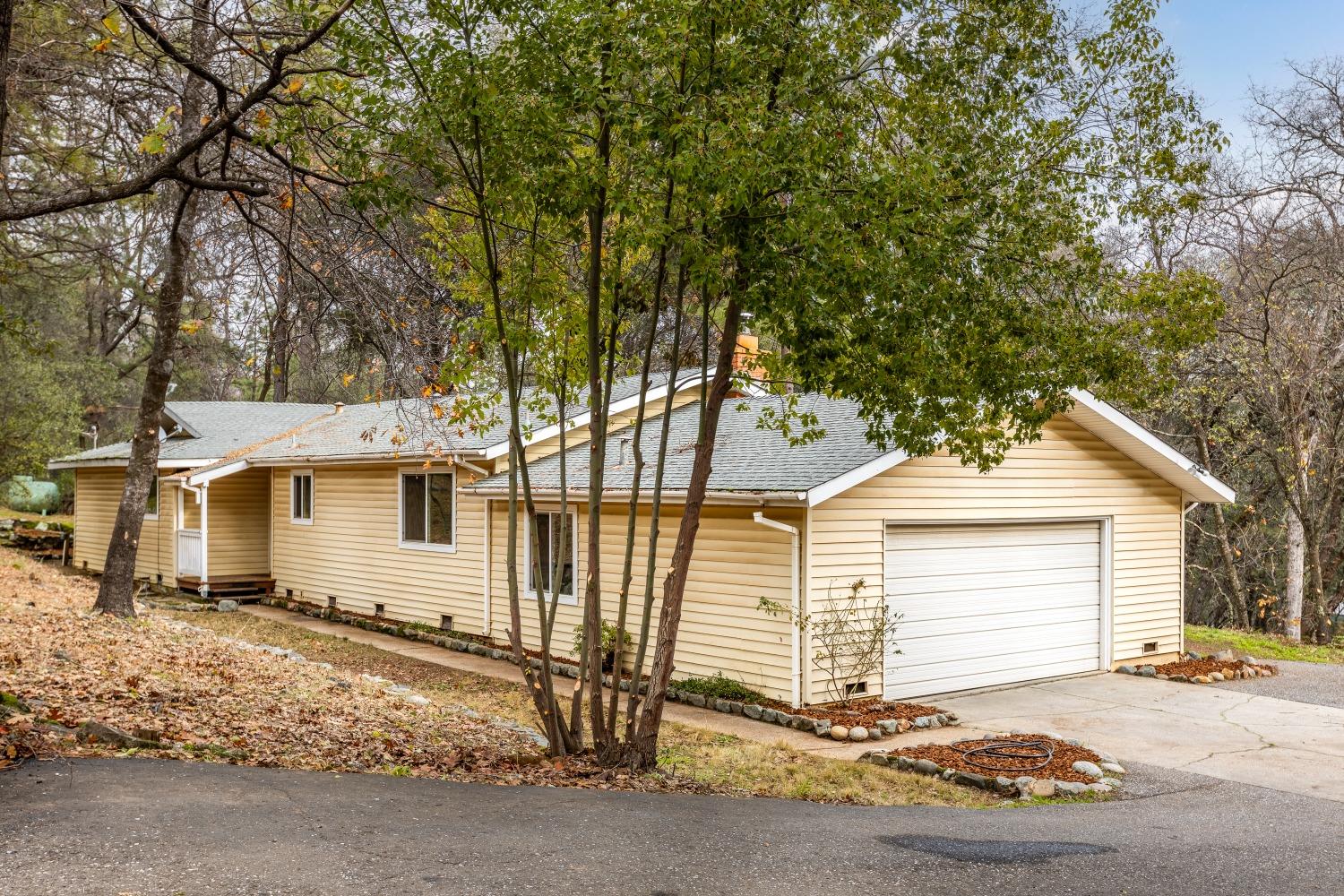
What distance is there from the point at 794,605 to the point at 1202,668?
6.70 m

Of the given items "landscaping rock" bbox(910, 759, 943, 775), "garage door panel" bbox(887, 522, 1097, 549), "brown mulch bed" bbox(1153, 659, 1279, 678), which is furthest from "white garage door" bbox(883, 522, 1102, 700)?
"landscaping rock" bbox(910, 759, 943, 775)

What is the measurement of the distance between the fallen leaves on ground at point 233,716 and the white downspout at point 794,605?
3073mm

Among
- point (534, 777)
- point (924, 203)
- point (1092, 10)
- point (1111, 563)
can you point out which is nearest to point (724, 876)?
point (534, 777)

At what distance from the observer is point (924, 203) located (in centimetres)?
752

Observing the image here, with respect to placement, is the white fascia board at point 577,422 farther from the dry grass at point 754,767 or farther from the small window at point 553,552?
the dry grass at point 754,767

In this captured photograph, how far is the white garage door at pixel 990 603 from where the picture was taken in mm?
12438

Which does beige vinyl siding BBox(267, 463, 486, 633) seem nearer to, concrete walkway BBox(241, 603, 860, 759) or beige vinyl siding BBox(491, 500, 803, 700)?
concrete walkway BBox(241, 603, 860, 759)

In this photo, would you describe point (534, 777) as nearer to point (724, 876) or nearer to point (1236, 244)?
point (724, 876)

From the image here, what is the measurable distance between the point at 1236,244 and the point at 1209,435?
4068 millimetres

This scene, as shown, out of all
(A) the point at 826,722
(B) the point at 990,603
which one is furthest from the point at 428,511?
(B) the point at 990,603

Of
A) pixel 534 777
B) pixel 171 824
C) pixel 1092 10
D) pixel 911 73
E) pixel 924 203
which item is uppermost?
pixel 1092 10

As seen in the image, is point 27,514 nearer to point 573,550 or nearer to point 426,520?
point 426,520

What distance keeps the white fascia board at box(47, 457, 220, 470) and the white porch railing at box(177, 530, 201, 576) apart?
4.37ft

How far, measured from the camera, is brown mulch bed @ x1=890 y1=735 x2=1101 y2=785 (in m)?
8.77
